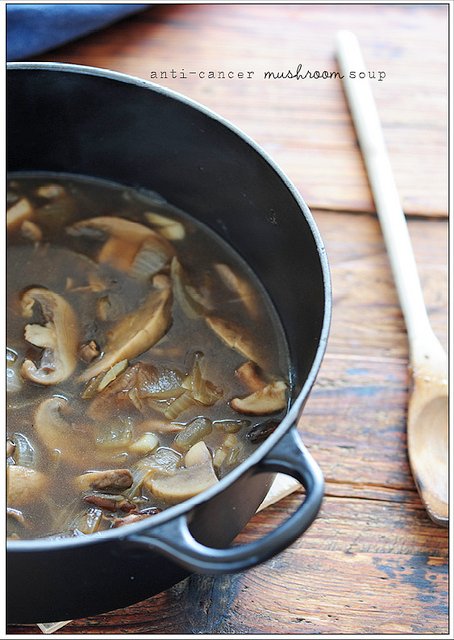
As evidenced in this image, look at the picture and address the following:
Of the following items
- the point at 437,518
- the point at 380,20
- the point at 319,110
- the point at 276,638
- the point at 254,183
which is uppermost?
the point at 380,20

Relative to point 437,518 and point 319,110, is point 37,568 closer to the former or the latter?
point 437,518

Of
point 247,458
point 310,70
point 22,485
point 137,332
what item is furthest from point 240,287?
point 310,70

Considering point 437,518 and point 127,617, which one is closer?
point 127,617

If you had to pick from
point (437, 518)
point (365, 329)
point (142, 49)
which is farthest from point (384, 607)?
point (142, 49)

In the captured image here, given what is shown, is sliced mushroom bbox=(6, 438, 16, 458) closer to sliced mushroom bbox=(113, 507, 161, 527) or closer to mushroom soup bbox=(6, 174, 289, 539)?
mushroom soup bbox=(6, 174, 289, 539)

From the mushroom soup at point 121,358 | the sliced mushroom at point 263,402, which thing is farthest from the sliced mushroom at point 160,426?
the sliced mushroom at point 263,402

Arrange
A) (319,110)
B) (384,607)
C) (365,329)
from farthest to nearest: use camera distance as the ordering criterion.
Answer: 1. (319,110)
2. (365,329)
3. (384,607)

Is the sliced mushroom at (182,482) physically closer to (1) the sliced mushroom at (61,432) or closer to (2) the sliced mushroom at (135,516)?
(2) the sliced mushroom at (135,516)
